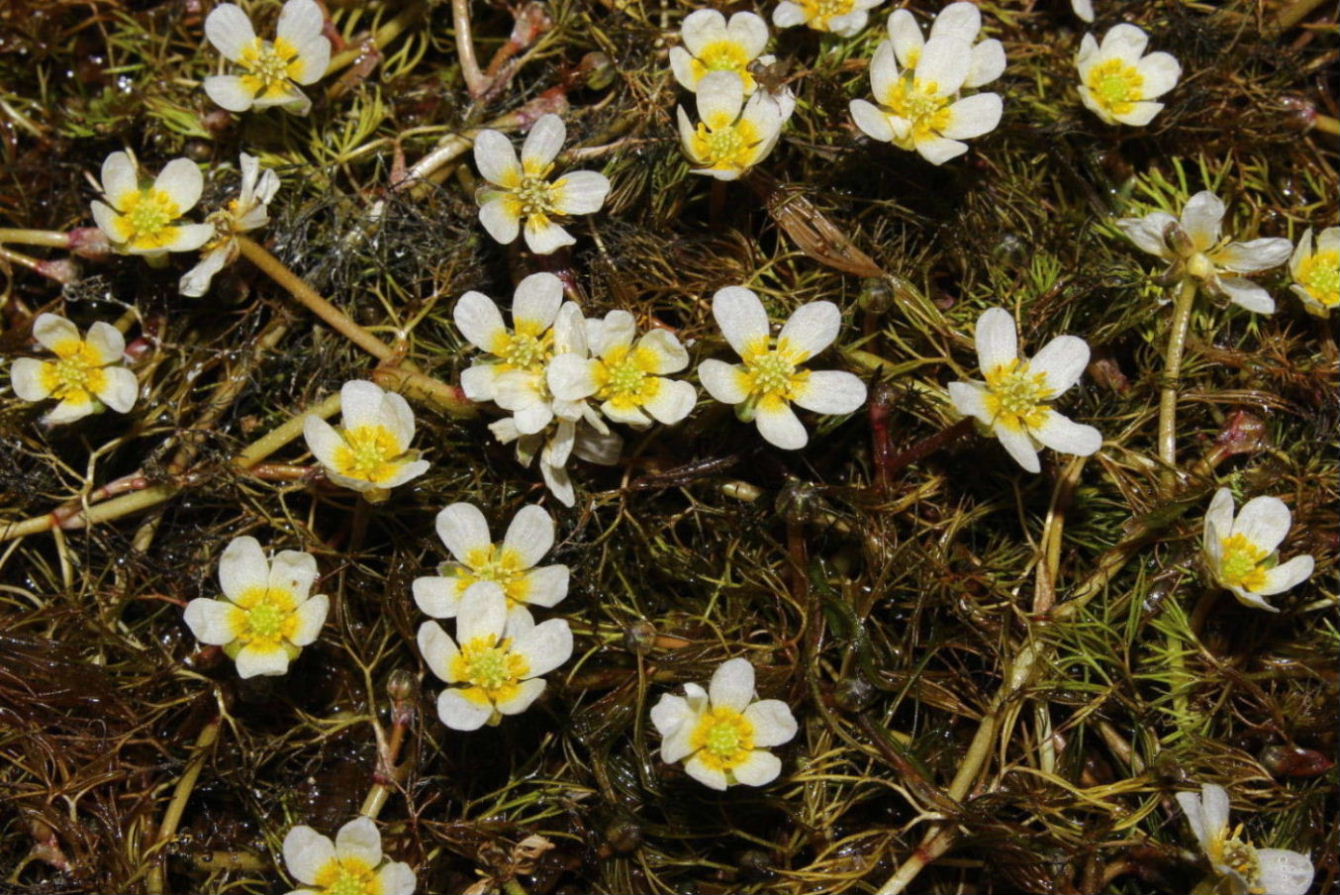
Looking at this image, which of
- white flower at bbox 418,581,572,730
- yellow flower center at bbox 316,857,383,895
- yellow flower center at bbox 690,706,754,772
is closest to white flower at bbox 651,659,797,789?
yellow flower center at bbox 690,706,754,772

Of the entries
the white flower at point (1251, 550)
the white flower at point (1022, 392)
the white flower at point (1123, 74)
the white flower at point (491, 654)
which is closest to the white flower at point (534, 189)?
the white flower at point (491, 654)

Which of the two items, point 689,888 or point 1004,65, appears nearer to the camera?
point 689,888

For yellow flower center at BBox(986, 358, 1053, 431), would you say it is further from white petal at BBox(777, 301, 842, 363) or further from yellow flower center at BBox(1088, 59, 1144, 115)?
yellow flower center at BBox(1088, 59, 1144, 115)

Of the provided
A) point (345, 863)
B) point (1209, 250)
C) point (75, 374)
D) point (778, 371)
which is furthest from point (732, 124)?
point (345, 863)

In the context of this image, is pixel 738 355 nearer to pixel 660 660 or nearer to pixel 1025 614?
pixel 660 660

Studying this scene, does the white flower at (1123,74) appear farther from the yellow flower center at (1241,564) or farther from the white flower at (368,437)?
the white flower at (368,437)

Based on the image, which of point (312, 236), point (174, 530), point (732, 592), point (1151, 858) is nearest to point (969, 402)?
point (732, 592)
